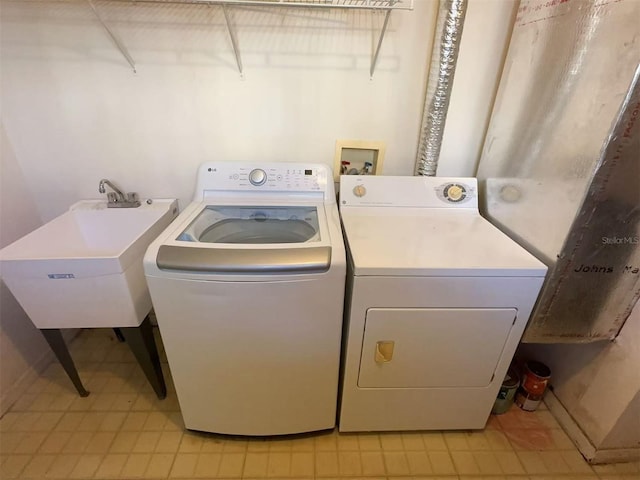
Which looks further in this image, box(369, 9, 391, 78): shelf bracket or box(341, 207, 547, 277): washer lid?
box(369, 9, 391, 78): shelf bracket

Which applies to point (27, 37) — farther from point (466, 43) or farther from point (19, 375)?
point (466, 43)

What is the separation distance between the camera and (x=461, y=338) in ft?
3.86

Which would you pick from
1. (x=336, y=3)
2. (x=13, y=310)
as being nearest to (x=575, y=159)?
(x=336, y=3)

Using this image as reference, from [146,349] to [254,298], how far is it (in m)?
0.73

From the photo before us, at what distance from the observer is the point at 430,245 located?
46.5 inches

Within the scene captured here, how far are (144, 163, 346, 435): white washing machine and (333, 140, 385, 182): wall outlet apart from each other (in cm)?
16

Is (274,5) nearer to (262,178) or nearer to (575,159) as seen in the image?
(262,178)

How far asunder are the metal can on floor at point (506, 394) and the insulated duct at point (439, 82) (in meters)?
1.08

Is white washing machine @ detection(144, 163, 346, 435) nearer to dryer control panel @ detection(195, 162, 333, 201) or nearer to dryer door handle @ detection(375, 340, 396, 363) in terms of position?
dryer control panel @ detection(195, 162, 333, 201)

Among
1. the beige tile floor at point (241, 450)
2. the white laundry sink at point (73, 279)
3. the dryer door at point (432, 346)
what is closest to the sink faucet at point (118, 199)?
the white laundry sink at point (73, 279)

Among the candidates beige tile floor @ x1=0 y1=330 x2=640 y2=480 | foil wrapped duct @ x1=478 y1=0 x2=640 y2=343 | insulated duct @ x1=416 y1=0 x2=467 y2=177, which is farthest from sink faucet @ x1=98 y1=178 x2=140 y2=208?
foil wrapped duct @ x1=478 y1=0 x2=640 y2=343

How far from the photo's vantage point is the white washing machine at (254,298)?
101 cm

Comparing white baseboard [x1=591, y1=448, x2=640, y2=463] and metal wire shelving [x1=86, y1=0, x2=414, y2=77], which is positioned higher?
metal wire shelving [x1=86, y1=0, x2=414, y2=77]

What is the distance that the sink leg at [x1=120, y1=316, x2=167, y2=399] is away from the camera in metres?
1.38
